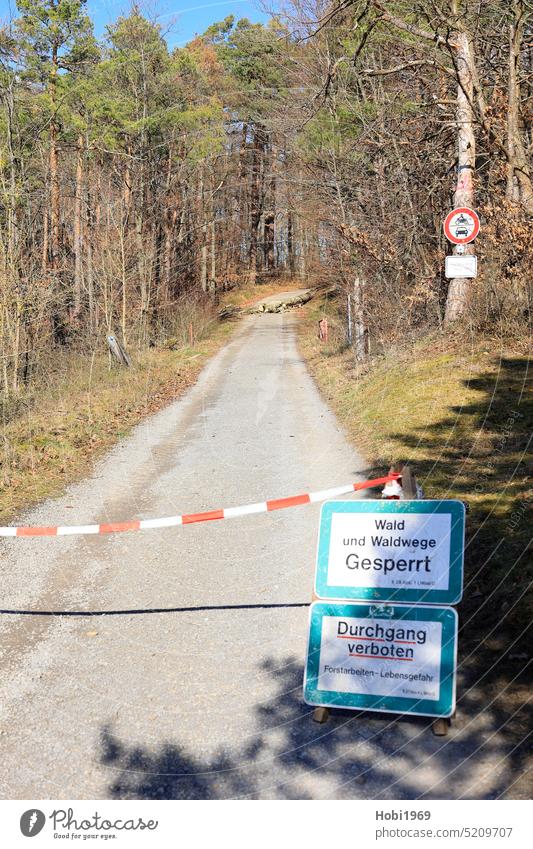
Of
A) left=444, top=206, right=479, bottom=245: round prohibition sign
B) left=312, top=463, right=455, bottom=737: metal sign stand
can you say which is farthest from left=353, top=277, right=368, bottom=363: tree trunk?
left=312, top=463, right=455, bottom=737: metal sign stand

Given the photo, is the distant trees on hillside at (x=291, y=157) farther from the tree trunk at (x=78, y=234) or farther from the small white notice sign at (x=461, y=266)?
the small white notice sign at (x=461, y=266)

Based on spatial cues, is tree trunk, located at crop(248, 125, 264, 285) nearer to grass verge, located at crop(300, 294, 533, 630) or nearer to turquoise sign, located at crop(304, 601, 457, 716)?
grass verge, located at crop(300, 294, 533, 630)

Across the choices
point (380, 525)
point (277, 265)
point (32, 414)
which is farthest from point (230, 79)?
point (380, 525)

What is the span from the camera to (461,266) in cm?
1018

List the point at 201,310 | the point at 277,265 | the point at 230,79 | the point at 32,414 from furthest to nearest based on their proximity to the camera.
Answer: the point at 277,265 < the point at 230,79 < the point at 201,310 < the point at 32,414

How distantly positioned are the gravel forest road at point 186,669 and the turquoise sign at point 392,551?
0.67 meters

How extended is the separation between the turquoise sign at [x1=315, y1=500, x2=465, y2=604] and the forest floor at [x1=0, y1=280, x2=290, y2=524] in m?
5.46

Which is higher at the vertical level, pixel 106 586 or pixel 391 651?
pixel 391 651

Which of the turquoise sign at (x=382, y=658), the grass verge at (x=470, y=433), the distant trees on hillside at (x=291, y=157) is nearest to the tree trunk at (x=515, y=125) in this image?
the distant trees on hillside at (x=291, y=157)

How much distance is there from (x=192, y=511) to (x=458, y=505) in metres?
4.80

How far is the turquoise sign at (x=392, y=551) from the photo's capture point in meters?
4.06

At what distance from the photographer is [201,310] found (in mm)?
37219

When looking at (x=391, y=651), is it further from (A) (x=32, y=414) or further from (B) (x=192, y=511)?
(A) (x=32, y=414)

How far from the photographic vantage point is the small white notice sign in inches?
392
